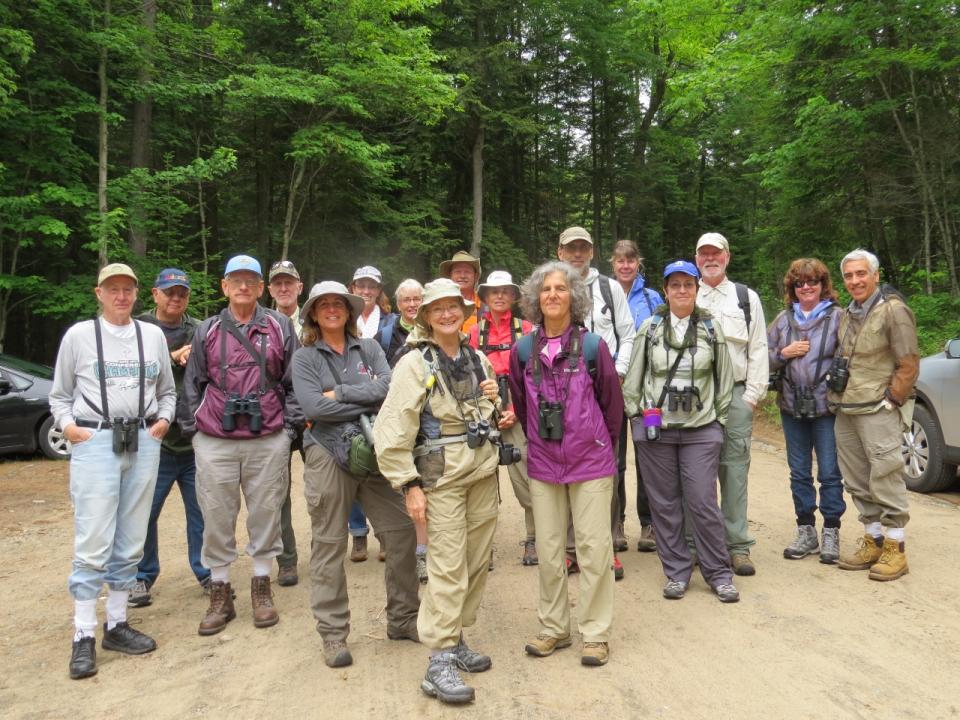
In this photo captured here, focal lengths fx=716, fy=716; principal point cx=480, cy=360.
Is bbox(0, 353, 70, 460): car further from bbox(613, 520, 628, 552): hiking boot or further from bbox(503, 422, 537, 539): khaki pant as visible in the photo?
bbox(613, 520, 628, 552): hiking boot

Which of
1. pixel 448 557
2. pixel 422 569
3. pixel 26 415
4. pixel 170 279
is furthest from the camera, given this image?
pixel 26 415

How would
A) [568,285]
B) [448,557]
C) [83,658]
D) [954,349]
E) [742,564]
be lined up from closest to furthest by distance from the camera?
[448,557] → [83,658] → [568,285] → [742,564] → [954,349]

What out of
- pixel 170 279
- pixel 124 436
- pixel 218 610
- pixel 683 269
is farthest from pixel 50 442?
pixel 683 269

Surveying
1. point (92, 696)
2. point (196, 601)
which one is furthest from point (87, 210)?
point (92, 696)

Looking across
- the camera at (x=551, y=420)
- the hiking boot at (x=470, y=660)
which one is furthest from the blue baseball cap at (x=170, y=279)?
the hiking boot at (x=470, y=660)

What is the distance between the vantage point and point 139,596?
4.74m

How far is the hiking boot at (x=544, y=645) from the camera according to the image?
3.81 m

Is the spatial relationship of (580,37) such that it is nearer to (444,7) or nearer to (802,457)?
(444,7)

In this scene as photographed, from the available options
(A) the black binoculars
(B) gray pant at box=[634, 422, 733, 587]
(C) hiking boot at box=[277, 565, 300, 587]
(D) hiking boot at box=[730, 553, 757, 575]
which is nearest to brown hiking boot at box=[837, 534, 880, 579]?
(D) hiking boot at box=[730, 553, 757, 575]

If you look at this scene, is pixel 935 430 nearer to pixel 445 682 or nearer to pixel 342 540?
pixel 445 682

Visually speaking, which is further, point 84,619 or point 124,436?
point 124,436

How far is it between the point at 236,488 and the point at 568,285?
2.35 m

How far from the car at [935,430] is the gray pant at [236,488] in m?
5.67

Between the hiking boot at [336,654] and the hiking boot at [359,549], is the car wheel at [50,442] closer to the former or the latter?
the hiking boot at [359,549]
